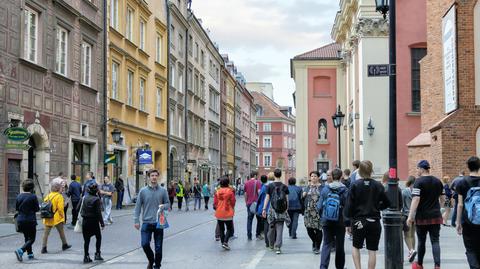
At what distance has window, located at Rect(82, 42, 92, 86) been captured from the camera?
92.0ft

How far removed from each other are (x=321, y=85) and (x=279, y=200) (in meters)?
44.2

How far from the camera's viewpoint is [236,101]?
8131 cm

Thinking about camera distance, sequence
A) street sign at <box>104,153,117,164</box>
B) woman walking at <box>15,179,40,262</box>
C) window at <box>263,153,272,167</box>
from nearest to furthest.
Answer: woman walking at <box>15,179,40,262</box> < street sign at <box>104,153,117,164</box> < window at <box>263,153,272,167</box>

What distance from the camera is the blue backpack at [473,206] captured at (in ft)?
28.0

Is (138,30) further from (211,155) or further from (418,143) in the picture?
(211,155)

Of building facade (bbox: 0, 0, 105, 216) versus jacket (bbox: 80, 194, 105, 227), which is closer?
jacket (bbox: 80, 194, 105, 227)

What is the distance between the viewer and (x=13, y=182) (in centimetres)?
2147

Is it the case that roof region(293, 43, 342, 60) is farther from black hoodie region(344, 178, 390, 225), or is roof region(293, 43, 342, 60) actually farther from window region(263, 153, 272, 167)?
window region(263, 153, 272, 167)

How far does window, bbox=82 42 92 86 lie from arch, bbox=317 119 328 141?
3078 cm

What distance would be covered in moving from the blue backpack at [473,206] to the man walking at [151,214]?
15.5 ft

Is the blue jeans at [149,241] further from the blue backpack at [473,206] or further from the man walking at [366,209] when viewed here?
the blue backpack at [473,206]

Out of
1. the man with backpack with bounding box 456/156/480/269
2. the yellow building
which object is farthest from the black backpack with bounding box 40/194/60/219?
the yellow building

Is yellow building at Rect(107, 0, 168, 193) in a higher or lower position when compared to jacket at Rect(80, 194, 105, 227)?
higher

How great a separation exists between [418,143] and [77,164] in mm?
13444
